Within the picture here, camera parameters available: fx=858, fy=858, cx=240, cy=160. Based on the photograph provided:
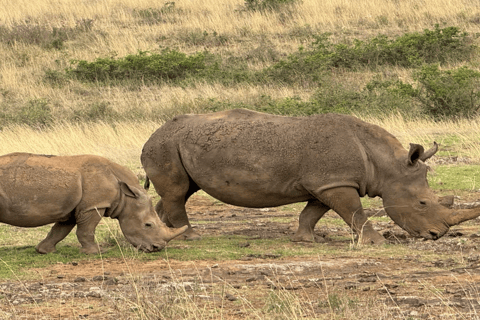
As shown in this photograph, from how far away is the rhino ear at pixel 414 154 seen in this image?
9.28 m

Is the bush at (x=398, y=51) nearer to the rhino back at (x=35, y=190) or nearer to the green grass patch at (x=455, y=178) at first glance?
the green grass patch at (x=455, y=178)

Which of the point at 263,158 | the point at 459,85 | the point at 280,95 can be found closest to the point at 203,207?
the point at 263,158

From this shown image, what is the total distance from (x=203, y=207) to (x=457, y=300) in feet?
21.9

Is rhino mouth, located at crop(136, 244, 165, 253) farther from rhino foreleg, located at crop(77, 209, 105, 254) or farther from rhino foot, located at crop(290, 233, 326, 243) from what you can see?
rhino foot, located at crop(290, 233, 326, 243)

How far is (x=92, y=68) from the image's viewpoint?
25.7 meters

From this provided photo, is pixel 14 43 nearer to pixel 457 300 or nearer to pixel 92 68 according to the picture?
pixel 92 68

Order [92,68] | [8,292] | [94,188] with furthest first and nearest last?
[92,68]
[94,188]
[8,292]

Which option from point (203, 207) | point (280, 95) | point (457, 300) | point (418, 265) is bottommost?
point (280, 95)

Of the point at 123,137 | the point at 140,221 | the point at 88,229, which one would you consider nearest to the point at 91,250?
the point at 88,229

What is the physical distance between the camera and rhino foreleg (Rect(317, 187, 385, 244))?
9328 millimetres

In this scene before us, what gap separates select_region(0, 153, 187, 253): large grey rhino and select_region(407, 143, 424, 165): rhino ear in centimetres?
262

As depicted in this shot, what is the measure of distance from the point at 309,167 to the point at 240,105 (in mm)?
12242

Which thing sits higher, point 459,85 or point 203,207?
point 203,207

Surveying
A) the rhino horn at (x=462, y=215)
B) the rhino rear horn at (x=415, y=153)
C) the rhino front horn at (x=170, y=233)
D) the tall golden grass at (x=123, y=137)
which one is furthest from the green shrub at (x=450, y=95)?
the rhino front horn at (x=170, y=233)
